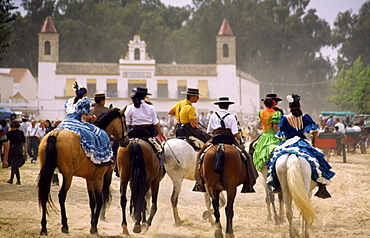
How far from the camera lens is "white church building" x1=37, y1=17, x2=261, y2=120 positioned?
198 feet

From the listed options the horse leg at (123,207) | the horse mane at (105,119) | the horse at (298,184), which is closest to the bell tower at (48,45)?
the horse mane at (105,119)

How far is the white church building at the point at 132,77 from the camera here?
6050 centimetres

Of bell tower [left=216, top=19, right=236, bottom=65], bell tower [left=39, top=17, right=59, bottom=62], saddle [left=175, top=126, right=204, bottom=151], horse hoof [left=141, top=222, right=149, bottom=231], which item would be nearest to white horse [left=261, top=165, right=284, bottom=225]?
saddle [left=175, top=126, right=204, bottom=151]

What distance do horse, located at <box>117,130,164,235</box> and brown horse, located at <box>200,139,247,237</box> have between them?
1.01 meters

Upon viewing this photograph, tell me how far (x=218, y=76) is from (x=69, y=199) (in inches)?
1971

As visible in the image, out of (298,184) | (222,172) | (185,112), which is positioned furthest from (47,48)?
(298,184)

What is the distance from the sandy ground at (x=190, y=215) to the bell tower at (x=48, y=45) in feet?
154

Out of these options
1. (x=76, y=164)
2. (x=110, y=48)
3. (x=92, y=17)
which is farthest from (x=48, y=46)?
(x=76, y=164)

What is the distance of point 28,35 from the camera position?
77750mm

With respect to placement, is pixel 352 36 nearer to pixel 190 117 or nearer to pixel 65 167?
pixel 190 117

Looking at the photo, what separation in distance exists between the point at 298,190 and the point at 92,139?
11.2 feet

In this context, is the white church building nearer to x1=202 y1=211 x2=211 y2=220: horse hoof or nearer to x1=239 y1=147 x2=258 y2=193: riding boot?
x1=202 y1=211 x2=211 y2=220: horse hoof

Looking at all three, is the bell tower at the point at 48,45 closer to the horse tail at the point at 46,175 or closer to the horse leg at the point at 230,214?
the horse tail at the point at 46,175

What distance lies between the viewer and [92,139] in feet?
28.0
